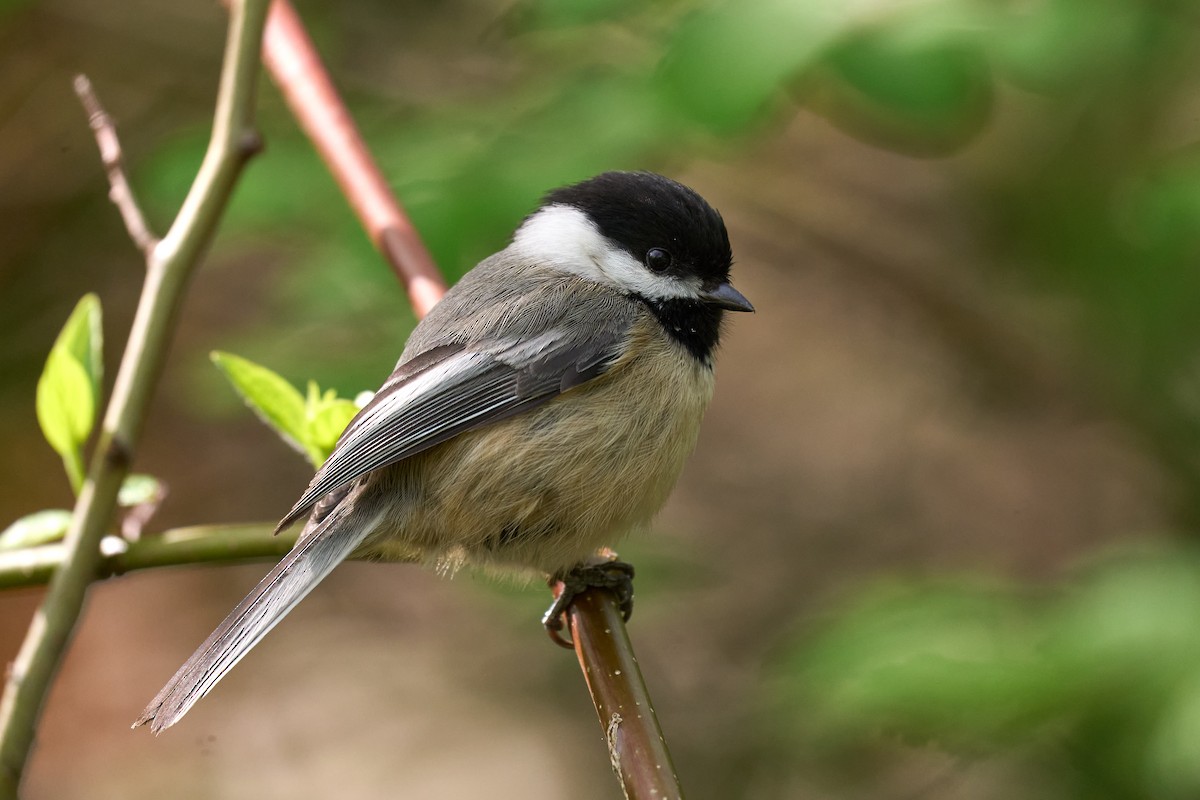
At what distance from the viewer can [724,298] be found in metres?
2.10

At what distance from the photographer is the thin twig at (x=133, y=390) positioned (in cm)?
126

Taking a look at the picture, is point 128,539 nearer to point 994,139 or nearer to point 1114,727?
point 1114,727

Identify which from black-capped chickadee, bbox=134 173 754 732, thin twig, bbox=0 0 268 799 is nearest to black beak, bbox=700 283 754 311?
black-capped chickadee, bbox=134 173 754 732

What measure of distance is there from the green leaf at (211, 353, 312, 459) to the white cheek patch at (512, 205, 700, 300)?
0.67 metres

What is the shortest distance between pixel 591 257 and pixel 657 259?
119mm

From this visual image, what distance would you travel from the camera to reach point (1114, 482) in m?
4.05

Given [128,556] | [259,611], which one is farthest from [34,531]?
[259,611]

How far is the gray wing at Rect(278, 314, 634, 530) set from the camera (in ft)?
5.86

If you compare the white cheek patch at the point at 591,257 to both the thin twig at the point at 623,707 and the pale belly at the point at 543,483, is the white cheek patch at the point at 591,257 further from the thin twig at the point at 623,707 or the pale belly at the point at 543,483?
the thin twig at the point at 623,707

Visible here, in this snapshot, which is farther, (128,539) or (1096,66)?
(1096,66)

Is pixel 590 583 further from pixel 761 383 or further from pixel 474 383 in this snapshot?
pixel 761 383

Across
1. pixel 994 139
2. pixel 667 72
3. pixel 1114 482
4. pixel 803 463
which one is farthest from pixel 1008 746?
pixel 803 463

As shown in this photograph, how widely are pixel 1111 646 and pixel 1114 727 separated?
15cm

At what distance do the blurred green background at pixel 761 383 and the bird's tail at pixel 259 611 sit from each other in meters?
0.58
